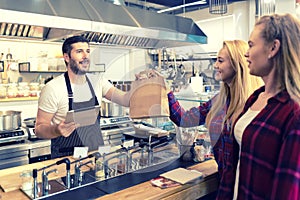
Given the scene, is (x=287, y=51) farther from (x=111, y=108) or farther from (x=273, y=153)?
(x=111, y=108)

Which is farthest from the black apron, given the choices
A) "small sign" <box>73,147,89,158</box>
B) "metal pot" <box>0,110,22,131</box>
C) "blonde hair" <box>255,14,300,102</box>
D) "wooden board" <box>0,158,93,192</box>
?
"blonde hair" <box>255,14,300,102</box>

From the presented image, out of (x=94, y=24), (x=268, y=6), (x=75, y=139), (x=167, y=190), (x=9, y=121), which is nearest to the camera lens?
(x=167, y=190)

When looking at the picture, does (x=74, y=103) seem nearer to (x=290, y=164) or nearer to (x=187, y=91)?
(x=187, y=91)

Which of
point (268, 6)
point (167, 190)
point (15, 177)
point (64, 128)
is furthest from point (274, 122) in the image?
point (268, 6)

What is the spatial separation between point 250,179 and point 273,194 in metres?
0.11

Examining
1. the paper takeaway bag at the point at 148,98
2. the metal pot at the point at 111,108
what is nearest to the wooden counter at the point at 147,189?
the paper takeaway bag at the point at 148,98

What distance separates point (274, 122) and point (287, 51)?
0.79 ft

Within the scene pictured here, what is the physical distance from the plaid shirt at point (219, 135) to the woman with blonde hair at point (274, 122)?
94 millimetres

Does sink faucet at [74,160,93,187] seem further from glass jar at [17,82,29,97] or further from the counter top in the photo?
glass jar at [17,82,29,97]

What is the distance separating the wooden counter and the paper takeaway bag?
363 mm

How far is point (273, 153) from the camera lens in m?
0.91

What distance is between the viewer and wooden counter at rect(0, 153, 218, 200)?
3.76 feet

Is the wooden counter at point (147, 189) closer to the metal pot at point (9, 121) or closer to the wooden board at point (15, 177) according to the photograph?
the wooden board at point (15, 177)

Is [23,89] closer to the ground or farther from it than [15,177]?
farther from it
